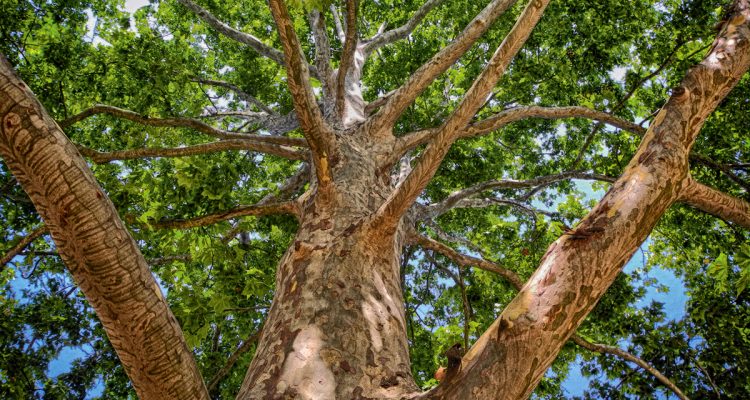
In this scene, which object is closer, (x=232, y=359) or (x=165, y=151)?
(x=165, y=151)

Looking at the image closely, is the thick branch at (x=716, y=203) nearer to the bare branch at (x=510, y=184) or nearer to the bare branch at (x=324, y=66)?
the bare branch at (x=510, y=184)

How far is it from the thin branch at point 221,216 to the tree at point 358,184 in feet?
0.05

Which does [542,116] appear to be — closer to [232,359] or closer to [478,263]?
[478,263]

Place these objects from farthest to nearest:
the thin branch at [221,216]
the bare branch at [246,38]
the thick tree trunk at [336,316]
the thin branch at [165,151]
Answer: the bare branch at [246,38] → the thin branch at [165,151] → the thin branch at [221,216] → the thick tree trunk at [336,316]

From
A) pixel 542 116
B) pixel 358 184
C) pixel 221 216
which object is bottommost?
pixel 221 216

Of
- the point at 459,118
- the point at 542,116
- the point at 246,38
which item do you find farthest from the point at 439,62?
the point at 246,38

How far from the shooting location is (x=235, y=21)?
9.80m

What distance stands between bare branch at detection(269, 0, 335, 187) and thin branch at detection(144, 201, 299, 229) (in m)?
0.70

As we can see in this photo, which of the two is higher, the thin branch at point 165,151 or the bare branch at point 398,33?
the bare branch at point 398,33

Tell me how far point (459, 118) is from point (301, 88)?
2.73ft

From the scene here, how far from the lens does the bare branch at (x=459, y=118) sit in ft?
6.91

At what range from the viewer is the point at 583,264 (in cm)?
136

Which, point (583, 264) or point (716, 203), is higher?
point (716, 203)

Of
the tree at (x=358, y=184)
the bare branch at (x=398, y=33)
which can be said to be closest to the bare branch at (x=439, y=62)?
the tree at (x=358, y=184)
